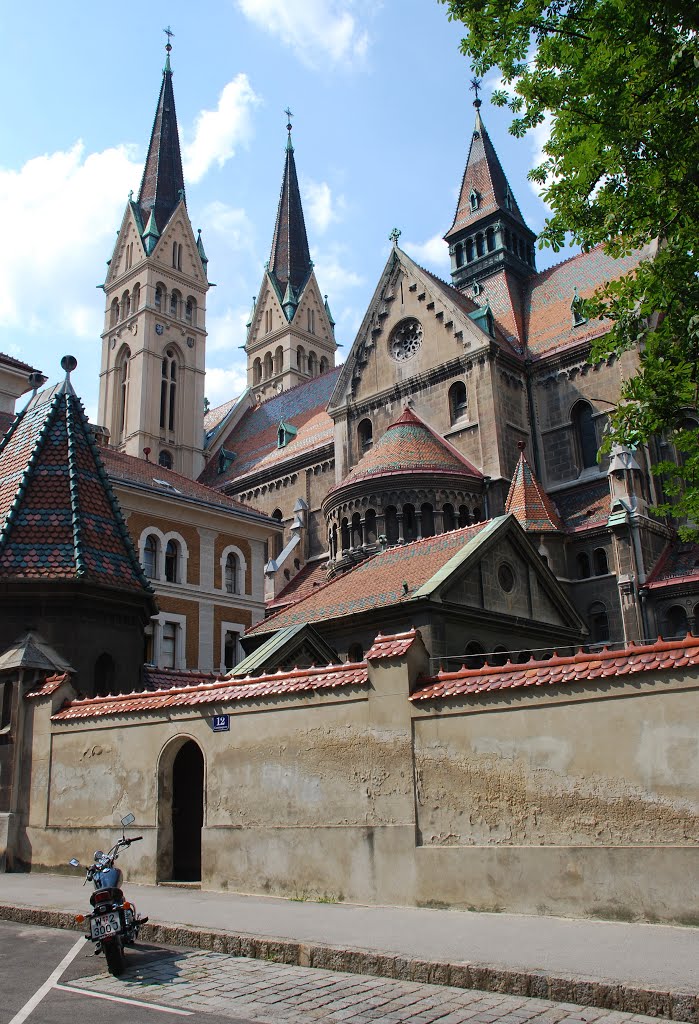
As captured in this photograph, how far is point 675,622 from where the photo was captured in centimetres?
3186

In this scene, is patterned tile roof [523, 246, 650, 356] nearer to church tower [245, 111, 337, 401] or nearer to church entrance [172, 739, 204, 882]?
church entrance [172, 739, 204, 882]

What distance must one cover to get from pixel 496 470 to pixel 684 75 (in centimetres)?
2504

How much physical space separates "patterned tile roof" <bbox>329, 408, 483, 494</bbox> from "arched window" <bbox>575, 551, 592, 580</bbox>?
5.22 metres

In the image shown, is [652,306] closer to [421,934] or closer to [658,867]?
[658,867]

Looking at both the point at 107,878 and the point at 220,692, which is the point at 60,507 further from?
the point at 107,878

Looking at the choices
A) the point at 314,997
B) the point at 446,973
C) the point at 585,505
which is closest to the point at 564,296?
the point at 585,505

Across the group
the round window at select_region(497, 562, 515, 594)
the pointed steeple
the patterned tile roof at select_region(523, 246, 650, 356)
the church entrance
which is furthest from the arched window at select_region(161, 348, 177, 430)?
the church entrance

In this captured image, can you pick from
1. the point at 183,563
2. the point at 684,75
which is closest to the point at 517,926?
the point at 684,75

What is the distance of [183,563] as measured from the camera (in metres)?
31.2

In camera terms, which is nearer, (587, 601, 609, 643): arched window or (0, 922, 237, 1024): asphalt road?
(0, 922, 237, 1024): asphalt road

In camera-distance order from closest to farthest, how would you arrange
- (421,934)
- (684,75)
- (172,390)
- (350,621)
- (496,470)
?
(421,934), (684,75), (350,621), (496,470), (172,390)

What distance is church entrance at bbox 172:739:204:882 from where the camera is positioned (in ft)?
47.2

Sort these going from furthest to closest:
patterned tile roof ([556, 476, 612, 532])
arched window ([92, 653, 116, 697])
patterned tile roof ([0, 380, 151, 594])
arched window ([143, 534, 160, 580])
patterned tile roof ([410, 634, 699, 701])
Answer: patterned tile roof ([556, 476, 612, 532]) < arched window ([143, 534, 160, 580]) < arched window ([92, 653, 116, 697]) < patterned tile roof ([0, 380, 151, 594]) < patterned tile roof ([410, 634, 699, 701])

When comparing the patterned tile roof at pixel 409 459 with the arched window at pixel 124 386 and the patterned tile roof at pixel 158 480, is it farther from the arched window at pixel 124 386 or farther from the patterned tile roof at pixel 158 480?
the arched window at pixel 124 386
